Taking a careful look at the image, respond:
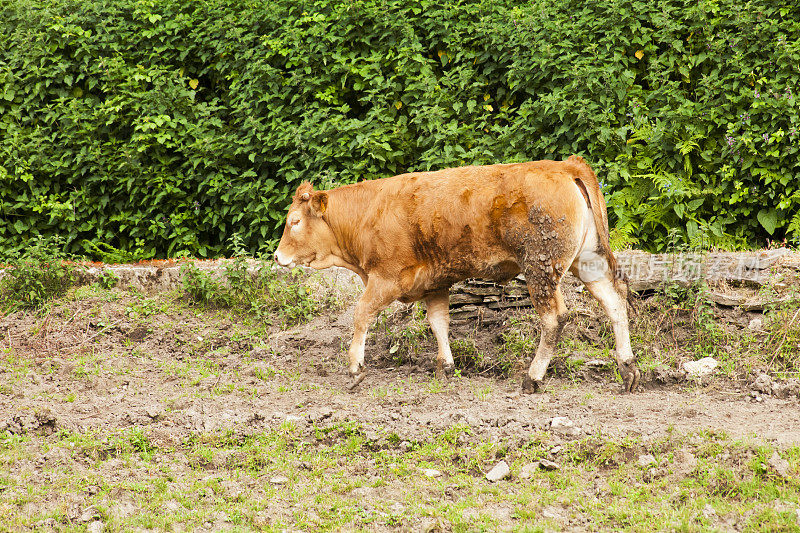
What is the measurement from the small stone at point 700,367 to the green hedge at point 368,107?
1.47 metres

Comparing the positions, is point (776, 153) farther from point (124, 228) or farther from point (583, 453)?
point (124, 228)

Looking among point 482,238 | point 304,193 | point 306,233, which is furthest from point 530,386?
point 304,193

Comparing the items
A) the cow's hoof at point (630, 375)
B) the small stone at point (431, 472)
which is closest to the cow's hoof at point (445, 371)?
the cow's hoof at point (630, 375)

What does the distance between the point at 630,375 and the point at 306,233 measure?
3103 mm

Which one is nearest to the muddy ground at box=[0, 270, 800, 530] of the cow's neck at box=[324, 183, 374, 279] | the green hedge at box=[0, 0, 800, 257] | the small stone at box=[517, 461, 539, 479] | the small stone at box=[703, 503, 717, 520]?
the small stone at box=[517, 461, 539, 479]

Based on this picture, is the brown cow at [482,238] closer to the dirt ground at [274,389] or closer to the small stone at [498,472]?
the dirt ground at [274,389]

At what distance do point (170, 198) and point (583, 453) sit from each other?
24.7 ft

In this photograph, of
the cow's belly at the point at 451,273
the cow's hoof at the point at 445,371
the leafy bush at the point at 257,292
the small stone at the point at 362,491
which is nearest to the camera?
the small stone at the point at 362,491

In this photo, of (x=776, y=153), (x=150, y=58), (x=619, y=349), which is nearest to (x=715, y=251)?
(x=776, y=153)

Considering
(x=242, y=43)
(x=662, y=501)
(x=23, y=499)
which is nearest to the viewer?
(x=662, y=501)

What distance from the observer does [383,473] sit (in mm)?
5324

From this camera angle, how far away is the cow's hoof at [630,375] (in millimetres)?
6656

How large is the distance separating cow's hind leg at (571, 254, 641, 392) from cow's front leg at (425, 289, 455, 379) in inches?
51.1

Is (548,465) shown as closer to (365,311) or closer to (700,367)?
(700,367)
